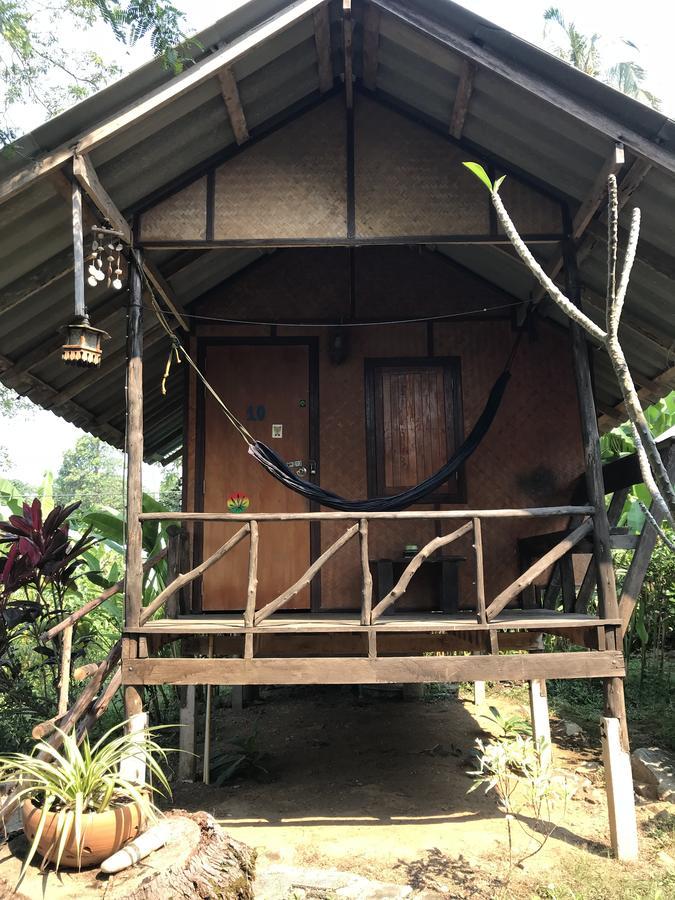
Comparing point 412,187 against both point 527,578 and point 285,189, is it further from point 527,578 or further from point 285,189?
point 527,578

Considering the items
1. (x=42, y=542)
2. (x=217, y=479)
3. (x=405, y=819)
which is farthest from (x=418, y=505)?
(x=42, y=542)

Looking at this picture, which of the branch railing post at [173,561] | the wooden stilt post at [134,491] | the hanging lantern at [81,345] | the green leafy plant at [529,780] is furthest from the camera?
the branch railing post at [173,561]

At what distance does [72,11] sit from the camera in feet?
20.2

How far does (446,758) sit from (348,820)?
142 centimetres

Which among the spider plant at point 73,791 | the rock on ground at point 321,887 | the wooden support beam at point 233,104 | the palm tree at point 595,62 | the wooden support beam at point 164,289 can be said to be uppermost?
the palm tree at point 595,62

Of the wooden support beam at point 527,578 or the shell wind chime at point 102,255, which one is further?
the wooden support beam at point 527,578

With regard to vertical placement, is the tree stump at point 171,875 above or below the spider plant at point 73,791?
below

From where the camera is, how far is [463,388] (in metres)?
5.71

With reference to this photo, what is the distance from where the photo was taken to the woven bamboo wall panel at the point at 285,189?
166 inches

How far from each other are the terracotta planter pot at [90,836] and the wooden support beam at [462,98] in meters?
4.14

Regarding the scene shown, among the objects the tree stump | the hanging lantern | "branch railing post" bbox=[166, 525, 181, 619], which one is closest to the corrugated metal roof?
the hanging lantern

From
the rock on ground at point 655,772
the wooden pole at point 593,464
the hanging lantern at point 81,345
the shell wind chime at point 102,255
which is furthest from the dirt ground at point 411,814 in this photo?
the shell wind chime at point 102,255

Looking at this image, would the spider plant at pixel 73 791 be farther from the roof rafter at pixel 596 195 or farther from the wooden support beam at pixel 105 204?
the roof rafter at pixel 596 195

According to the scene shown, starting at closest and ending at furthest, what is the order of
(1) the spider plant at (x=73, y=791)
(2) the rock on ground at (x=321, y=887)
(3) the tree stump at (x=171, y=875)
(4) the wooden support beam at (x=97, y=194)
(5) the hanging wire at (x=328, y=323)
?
(3) the tree stump at (x=171, y=875) → (1) the spider plant at (x=73, y=791) → (2) the rock on ground at (x=321, y=887) → (4) the wooden support beam at (x=97, y=194) → (5) the hanging wire at (x=328, y=323)
